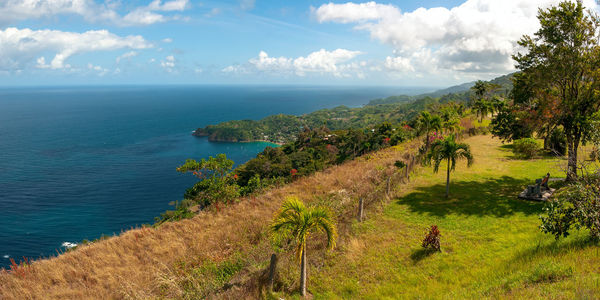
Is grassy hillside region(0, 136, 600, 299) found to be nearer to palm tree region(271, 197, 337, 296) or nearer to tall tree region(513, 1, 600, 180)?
palm tree region(271, 197, 337, 296)

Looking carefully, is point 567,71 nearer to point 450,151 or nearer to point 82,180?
point 450,151

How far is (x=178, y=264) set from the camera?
1022cm

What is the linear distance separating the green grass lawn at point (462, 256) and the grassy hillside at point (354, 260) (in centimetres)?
4

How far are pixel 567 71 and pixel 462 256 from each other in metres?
13.4

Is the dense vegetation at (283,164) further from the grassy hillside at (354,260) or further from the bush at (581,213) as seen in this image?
the bush at (581,213)

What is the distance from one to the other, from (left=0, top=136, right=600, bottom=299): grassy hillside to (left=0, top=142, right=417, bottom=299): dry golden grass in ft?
0.13

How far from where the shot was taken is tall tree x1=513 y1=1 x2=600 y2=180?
1497 centimetres

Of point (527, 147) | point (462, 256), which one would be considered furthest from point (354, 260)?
point (527, 147)

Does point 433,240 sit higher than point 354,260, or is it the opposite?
point 433,240

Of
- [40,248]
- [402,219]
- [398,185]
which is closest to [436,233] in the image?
Result: [402,219]

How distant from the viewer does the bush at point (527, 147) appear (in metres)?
25.3

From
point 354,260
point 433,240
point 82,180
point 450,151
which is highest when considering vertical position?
point 450,151

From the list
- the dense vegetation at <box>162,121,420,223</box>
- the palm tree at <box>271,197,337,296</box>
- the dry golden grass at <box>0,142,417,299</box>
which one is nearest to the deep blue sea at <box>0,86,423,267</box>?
the dense vegetation at <box>162,121,420,223</box>

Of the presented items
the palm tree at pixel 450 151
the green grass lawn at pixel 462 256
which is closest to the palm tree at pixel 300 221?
the green grass lawn at pixel 462 256
